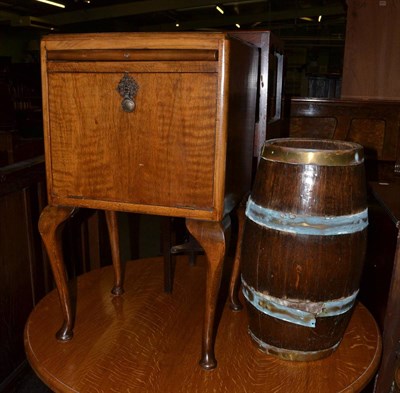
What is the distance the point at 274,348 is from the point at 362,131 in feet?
6.12

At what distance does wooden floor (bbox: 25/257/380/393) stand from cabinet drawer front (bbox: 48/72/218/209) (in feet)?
1.22

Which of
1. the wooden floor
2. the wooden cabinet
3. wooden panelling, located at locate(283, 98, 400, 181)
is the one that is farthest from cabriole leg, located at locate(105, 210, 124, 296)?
wooden panelling, located at locate(283, 98, 400, 181)

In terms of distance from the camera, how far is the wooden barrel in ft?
2.98

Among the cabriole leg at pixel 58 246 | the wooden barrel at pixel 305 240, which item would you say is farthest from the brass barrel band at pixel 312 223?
the cabriole leg at pixel 58 246

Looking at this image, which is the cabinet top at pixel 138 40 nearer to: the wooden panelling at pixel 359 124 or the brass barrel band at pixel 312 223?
the brass barrel band at pixel 312 223

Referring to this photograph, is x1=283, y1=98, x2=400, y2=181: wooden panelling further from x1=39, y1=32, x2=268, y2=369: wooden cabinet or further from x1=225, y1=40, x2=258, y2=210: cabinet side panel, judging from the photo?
x1=39, y1=32, x2=268, y2=369: wooden cabinet

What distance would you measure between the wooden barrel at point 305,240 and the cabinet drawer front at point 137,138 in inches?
5.7

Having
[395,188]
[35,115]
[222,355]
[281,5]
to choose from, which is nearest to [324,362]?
[222,355]

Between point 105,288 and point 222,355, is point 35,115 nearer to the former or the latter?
point 105,288

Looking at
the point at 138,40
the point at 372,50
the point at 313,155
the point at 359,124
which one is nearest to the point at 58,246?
the point at 138,40

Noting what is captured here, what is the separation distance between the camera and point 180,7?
908 centimetres

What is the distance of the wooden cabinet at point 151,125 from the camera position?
2.78 ft

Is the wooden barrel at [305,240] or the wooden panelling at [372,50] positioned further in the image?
the wooden panelling at [372,50]

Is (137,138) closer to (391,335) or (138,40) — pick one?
(138,40)
